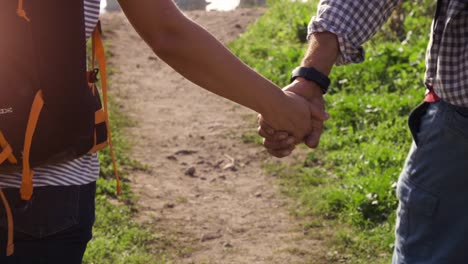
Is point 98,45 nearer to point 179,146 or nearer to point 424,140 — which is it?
point 424,140

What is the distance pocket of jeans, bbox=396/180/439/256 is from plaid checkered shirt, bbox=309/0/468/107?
1.03 feet

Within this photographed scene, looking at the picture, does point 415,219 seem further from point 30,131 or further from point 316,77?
point 30,131

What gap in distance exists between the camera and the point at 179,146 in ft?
25.0

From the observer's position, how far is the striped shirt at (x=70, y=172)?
2506mm

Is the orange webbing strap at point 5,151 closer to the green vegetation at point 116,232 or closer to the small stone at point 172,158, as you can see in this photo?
the green vegetation at point 116,232

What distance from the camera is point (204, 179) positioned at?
6855mm

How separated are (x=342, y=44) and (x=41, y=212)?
4.41 feet

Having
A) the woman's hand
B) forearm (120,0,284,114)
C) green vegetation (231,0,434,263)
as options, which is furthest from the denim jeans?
green vegetation (231,0,434,263)

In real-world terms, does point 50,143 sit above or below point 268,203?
above

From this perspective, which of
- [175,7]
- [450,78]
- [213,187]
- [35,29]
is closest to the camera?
[35,29]

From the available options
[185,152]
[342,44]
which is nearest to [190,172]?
[185,152]

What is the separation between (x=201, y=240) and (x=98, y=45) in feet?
10.2

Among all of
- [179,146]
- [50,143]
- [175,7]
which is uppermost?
[175,7]

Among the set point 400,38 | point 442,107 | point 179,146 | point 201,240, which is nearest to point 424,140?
point 442,107
